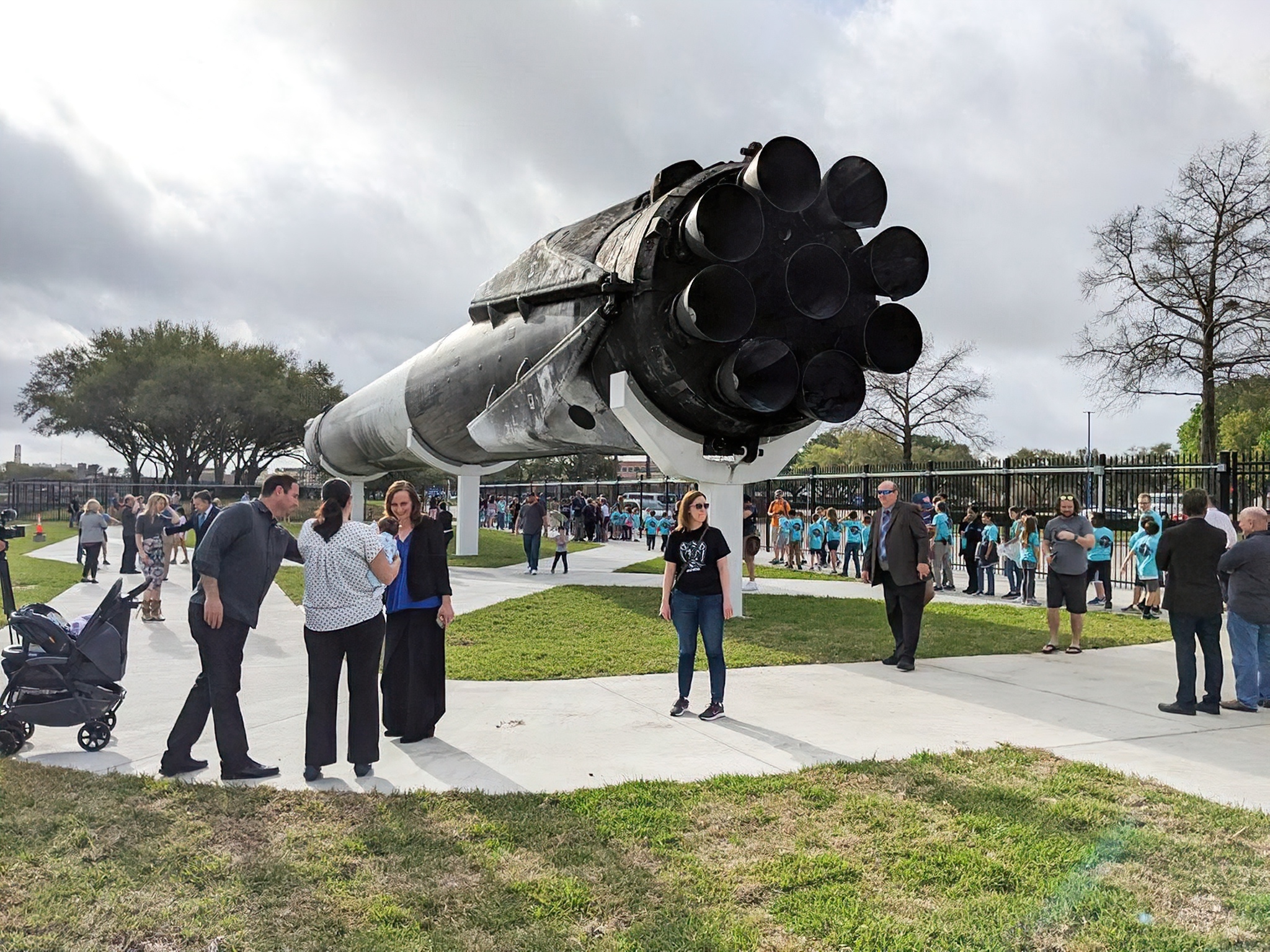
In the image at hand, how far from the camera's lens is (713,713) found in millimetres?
6383

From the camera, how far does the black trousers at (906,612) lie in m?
8.30

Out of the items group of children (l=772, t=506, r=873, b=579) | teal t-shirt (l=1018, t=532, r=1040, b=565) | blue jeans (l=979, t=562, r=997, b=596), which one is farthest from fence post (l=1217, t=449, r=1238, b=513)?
group of children (l=772, t=506, r=873, b=579)

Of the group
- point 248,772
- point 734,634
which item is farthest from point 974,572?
point 248,772

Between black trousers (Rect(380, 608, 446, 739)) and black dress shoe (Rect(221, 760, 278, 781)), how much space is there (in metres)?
0.88

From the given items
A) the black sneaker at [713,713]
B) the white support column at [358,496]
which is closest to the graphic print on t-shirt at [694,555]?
the black sneaker at [713,713]

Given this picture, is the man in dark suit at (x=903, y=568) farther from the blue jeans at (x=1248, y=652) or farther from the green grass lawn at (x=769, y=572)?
the green grass lawn at (x=769, y=572)

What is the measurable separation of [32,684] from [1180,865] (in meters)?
6.24

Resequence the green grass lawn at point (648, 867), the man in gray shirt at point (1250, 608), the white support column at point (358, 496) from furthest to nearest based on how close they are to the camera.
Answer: the white support column at point (358, 496) → the man in gray shirt at point (1250, 608) → the green grass lawn at point (648, 867)

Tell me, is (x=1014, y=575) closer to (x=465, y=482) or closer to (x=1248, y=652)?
(x=1248, y=652)

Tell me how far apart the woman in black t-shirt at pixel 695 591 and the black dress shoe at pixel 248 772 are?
2.72 meters

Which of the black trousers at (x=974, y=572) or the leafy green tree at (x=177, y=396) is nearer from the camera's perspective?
the black trousers at (x=974, y=572)

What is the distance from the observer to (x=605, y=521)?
31.8 metres

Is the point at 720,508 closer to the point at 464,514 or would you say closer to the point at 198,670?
the point at 198,670

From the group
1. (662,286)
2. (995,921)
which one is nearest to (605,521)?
(662,286)
